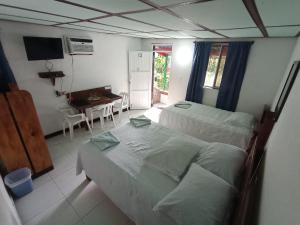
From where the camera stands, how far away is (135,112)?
4.80 m

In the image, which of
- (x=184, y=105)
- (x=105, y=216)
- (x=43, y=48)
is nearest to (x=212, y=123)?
(x=184, y=105)

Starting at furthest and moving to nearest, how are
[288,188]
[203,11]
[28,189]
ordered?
[28,189] < [203,11] < [288,188]

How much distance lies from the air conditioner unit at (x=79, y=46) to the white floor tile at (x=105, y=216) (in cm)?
292

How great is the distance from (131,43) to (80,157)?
11.7ft

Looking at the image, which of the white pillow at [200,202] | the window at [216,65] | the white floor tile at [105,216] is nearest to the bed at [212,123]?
the window at [216,65]

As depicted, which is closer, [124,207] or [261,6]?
[261,6]

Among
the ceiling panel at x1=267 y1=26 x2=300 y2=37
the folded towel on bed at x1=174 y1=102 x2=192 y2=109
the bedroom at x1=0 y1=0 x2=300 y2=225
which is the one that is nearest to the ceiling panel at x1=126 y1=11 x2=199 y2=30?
the bedroom at x1=0 y1=0 x2=300 y2=225

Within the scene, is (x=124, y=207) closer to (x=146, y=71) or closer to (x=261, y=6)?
(x=261, y=6)

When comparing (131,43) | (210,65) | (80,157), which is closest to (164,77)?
(131,43)

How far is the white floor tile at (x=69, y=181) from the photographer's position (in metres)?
2.12

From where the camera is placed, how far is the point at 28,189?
79.6 inches

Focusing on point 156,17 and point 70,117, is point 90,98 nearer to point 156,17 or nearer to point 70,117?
point 70,117

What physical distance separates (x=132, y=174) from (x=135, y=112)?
3307 millimetres

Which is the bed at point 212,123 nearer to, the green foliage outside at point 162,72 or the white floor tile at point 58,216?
the white floor tile at point 58,216
